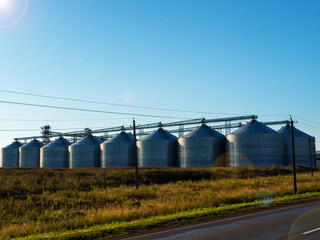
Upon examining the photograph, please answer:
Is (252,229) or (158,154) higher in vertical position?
(158,154)

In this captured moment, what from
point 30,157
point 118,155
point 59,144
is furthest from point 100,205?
point 30,157

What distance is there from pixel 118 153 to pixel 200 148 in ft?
68.0

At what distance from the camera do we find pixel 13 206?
792 inches

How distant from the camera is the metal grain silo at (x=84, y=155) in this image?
8012cm

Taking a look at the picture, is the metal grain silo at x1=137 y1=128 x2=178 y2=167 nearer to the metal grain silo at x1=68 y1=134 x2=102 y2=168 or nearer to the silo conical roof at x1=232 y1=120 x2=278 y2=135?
the metal grain silo at x1=68 y1=134 x2=102 y2=168

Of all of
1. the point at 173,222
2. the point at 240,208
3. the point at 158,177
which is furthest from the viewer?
the point at 158,177

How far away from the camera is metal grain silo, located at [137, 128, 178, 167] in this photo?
231 feet

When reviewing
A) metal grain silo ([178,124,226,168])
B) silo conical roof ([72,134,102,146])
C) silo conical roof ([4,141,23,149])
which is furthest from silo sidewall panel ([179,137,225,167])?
silo conical roof ([4,141,23,149])

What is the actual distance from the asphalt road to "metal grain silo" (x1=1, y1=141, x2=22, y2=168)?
10510 cm

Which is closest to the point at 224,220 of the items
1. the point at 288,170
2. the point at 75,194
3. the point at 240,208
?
the point at 240,208

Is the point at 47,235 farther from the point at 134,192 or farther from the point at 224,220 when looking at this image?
the point at 134,192

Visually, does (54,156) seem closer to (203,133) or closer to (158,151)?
(158,151)

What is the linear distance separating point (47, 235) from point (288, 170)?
5091 cm

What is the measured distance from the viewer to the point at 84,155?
80.6m
